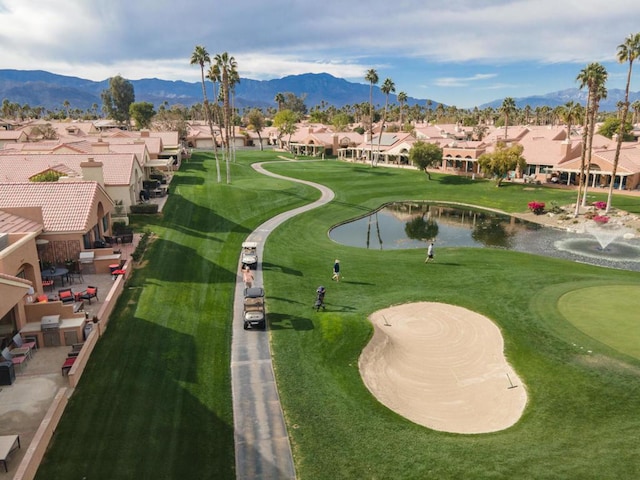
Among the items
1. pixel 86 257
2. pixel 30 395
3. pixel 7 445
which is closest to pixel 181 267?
pixel 86 257

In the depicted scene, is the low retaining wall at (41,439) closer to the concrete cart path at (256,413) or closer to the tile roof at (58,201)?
the concrete cart path at (256,413)

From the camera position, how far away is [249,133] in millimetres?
163875

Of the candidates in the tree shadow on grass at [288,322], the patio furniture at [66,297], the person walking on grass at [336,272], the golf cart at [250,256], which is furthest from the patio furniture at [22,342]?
the person walking on grass at [336,272]

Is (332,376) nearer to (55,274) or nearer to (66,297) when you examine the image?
(66,297)

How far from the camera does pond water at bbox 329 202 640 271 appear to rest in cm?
4366

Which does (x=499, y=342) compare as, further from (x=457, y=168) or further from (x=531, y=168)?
(x=457, y=168)

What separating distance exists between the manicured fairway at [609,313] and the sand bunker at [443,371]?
184 inches

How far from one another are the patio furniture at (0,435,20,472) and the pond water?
3578 centimetres

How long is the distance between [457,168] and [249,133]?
9053cm

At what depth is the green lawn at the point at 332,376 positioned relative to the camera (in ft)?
48.4

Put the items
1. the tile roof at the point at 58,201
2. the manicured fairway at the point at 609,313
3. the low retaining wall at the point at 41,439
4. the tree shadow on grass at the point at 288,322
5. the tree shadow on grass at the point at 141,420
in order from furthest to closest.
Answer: the tile roof at the point at 58,201
the tree shadow on grass at the point at 288,322
the manicured fairway at the point at 609,313
the tree shadow on grass at the point at 141,420
the low retaining wall at the point at 41,439

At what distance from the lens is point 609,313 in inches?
998

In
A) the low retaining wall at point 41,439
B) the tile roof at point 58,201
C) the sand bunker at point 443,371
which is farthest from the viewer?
the tile roof at point 58,201

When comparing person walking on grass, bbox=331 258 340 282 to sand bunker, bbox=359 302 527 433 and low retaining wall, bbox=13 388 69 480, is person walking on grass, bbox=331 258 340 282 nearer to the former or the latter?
sand bunker, bbox=359 302 527 433
